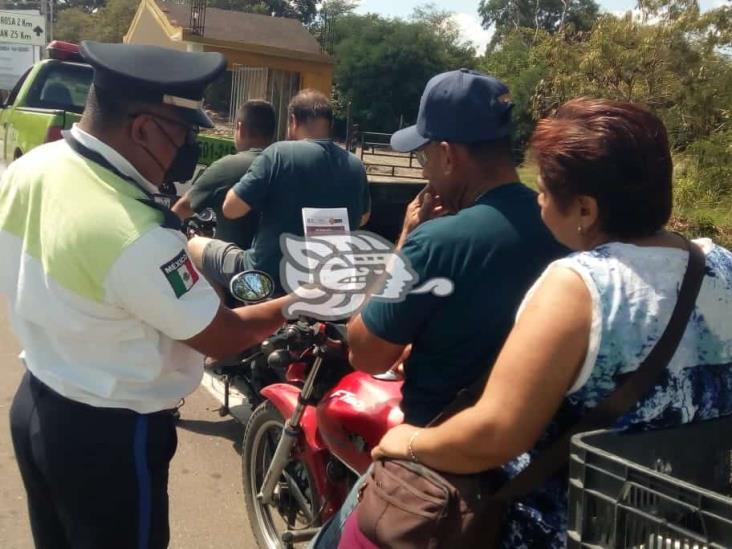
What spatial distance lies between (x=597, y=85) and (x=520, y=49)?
2506cm

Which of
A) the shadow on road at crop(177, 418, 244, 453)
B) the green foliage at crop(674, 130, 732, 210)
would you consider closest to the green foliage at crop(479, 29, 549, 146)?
the green foliage at crop(674, 130, 732, 210)

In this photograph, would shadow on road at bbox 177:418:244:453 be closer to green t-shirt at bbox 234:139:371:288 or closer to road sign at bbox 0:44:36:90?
green t-shirt at bbox 234:139:371:288

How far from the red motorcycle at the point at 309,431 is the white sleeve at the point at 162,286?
0.79 meters

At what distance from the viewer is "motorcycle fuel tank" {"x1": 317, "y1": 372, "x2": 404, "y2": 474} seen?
105 inches

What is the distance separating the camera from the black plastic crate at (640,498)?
1.40 m

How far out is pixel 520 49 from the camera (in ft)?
122

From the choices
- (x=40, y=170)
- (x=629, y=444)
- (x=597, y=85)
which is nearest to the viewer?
(x=629, y=444)

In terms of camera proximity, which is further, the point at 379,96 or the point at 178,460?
the point at 379,96

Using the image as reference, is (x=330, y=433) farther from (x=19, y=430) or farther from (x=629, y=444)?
(x=629, y=444)

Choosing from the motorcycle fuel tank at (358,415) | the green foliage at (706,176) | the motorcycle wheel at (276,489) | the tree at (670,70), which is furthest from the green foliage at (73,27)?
the motorcycle fuel tank at (358,415)

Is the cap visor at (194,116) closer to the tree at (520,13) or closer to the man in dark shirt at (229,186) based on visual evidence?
the man in dark shirt at (229,186)

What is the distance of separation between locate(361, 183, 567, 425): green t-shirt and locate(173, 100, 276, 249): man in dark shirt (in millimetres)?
2932

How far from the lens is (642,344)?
1.68 meters

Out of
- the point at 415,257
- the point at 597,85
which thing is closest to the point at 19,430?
the point at 415,257
